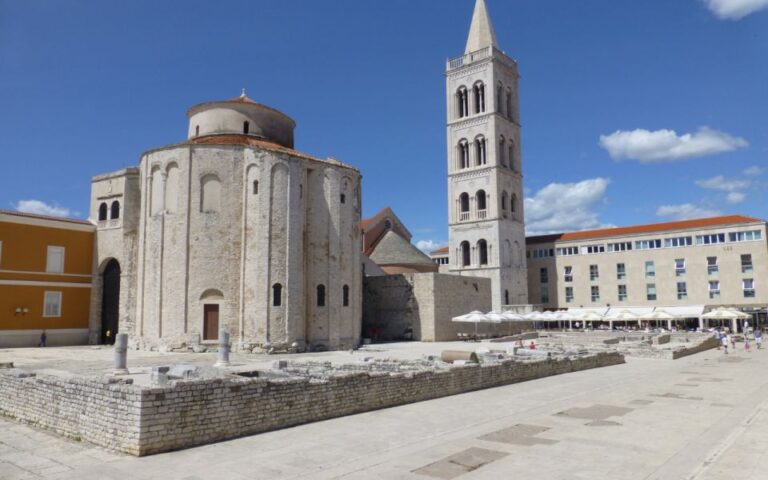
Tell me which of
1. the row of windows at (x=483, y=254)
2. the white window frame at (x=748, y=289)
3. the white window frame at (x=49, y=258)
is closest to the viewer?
the white window frame at (x=49, y=258)

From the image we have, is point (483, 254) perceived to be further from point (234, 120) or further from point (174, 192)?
point (174, 192)

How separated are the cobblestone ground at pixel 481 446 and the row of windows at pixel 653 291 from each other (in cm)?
5104

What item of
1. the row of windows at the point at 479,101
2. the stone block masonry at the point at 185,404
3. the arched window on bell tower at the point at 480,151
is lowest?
the stone block masonry at the point at 185,404

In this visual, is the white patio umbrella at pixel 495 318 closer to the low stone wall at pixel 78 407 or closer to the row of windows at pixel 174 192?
the row of windows at pixel 174 192

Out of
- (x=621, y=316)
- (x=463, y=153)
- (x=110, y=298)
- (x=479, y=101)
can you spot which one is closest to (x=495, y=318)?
(x=621, y=316)

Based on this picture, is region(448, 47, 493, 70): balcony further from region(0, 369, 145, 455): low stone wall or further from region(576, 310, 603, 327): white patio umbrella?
region(0, 369, 145, 455): low stone wall

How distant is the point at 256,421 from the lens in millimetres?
11156

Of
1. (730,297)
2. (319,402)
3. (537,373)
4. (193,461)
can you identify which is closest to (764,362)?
(537,373)

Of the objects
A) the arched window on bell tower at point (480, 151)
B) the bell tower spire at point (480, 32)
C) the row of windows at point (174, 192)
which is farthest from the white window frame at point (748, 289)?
the row of windows at point (174, 192)

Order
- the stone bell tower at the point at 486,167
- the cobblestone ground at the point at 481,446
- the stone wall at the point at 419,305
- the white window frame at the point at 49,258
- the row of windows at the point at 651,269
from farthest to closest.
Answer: the stone bell tower at the point at 486,167, the row of windows at the point at 651,269, the stone wall at the point at 419,305, the white window frame at the point at 49,258, the cobblestone ground at the point at 481,446

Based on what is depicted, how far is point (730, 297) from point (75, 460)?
6518 cm

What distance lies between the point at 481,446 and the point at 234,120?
31.8m

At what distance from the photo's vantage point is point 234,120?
37438mm

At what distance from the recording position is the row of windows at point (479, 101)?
214ft
